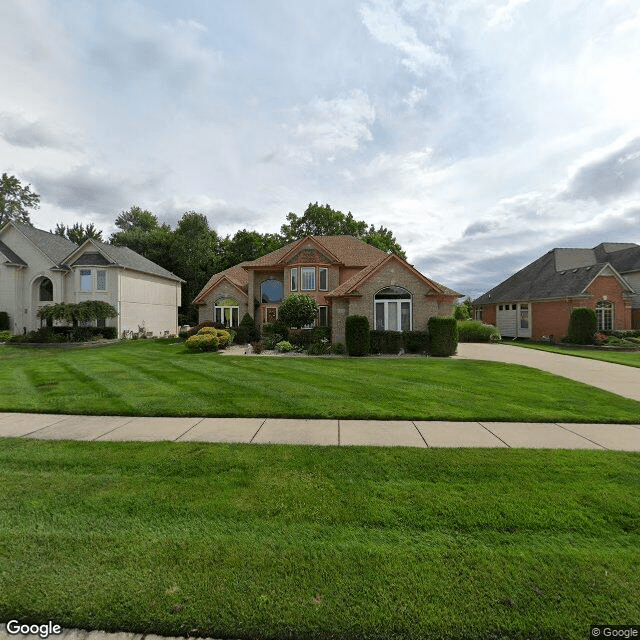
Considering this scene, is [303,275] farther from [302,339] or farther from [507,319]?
[507,319]

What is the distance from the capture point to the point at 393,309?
60.6 ft

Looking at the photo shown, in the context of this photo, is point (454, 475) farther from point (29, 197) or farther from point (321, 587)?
point (29, 197)

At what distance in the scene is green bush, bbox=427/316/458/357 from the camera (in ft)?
56.9

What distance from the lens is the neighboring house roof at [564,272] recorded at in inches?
1008

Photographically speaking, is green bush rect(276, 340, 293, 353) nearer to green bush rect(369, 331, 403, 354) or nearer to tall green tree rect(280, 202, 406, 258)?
green bush rect(369, 331, 403, 354)

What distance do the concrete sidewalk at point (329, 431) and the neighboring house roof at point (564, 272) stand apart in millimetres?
24363

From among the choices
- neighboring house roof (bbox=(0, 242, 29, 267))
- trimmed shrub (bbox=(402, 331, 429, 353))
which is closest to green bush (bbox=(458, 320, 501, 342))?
trimmed shrub (bbox=(402, 331, 429, 353))

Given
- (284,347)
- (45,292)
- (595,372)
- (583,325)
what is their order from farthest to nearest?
(45,292) → (583,325) → (284,347) → (595,372)

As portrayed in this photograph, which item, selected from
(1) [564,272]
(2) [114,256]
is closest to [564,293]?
(1) [564,272]

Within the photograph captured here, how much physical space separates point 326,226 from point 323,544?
41.2m

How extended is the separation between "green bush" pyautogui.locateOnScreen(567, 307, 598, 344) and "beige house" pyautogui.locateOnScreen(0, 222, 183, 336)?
34.2 meters

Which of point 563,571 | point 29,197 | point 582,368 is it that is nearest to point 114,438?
point 563,571

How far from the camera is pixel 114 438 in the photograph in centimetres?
559

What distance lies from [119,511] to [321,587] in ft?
7.68
